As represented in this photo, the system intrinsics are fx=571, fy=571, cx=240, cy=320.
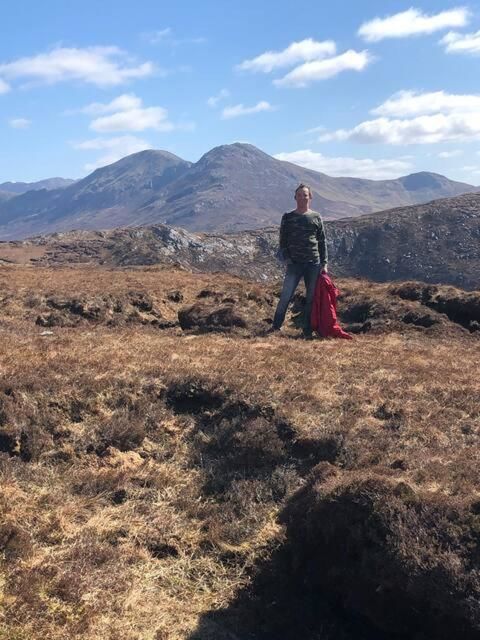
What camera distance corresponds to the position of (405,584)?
4.84m

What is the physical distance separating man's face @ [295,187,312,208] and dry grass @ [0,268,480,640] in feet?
10.5

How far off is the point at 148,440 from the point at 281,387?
7.49 ft

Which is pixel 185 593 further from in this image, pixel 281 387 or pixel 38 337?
pixel 38 337

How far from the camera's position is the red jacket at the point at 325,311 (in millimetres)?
13305

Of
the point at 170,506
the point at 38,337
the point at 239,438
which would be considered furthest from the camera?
the point at 38,337

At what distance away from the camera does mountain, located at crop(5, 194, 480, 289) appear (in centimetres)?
8409

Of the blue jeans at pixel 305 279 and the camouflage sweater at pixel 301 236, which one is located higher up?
the camouflage sweater at pixel 301 236

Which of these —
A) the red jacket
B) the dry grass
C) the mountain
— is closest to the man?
the red jacket

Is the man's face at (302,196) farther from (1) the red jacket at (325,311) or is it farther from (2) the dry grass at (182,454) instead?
(2) the dry grass at (182,454)

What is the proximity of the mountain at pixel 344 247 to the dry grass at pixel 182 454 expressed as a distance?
62.7m

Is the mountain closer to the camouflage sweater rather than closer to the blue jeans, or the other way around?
the blue jeans

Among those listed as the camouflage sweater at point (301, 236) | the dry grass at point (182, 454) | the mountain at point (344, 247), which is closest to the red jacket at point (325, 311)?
the camouflage sweater at point (301, 236)

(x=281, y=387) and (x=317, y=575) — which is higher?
(x=281, y=387)

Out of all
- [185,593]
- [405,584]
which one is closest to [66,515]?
[185,593]
